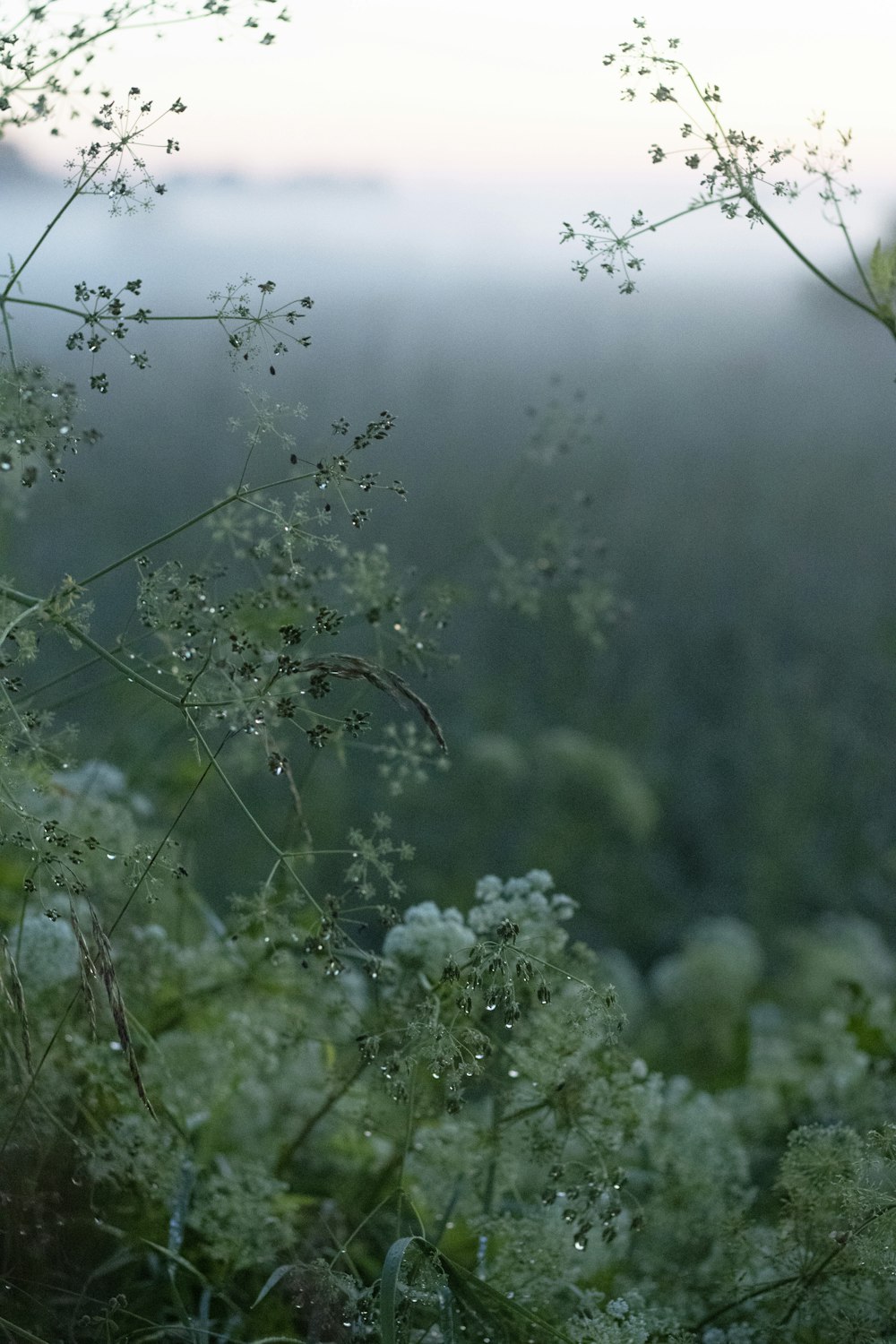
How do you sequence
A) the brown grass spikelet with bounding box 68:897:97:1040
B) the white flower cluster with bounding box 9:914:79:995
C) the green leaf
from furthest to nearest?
the white flower cluster with bounding box 9:914:79:995 → the green leaf → the brown grass spikelet with bounding box 68:897:97:1040

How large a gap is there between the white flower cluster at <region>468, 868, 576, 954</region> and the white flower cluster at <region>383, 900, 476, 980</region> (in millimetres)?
13

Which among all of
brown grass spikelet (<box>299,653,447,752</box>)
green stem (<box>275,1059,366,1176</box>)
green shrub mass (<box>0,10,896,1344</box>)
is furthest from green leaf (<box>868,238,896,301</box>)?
green stem (<box>275,1059,366,1176</box>)

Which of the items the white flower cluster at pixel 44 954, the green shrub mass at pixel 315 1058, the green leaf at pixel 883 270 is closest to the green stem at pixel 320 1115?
the green shrub mass at pixel 315 1058

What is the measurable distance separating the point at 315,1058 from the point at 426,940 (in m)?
0.37

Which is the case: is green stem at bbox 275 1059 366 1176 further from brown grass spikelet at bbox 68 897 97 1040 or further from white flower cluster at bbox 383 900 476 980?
brown grass spikelet at bbox 68 897 97 1040

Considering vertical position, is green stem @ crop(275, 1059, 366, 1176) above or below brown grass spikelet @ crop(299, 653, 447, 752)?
below

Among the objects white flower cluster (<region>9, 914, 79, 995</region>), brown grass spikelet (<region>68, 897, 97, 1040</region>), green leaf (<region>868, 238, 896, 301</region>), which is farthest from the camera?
white flower cluster (<region>9, 914, 79, 995</region>)

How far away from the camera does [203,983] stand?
92 centimetres

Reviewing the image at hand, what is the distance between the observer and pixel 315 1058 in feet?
3.49

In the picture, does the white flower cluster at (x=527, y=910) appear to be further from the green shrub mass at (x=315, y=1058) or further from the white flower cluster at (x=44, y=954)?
the white flower cluster at (x=44, y=954)

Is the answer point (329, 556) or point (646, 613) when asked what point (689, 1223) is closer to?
point (329, 556)

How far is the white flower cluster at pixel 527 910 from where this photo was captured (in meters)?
0.73

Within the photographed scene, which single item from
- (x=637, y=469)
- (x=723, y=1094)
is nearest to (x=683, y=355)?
(x=637, y=469)

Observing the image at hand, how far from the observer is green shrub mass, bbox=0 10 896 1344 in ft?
1.90
